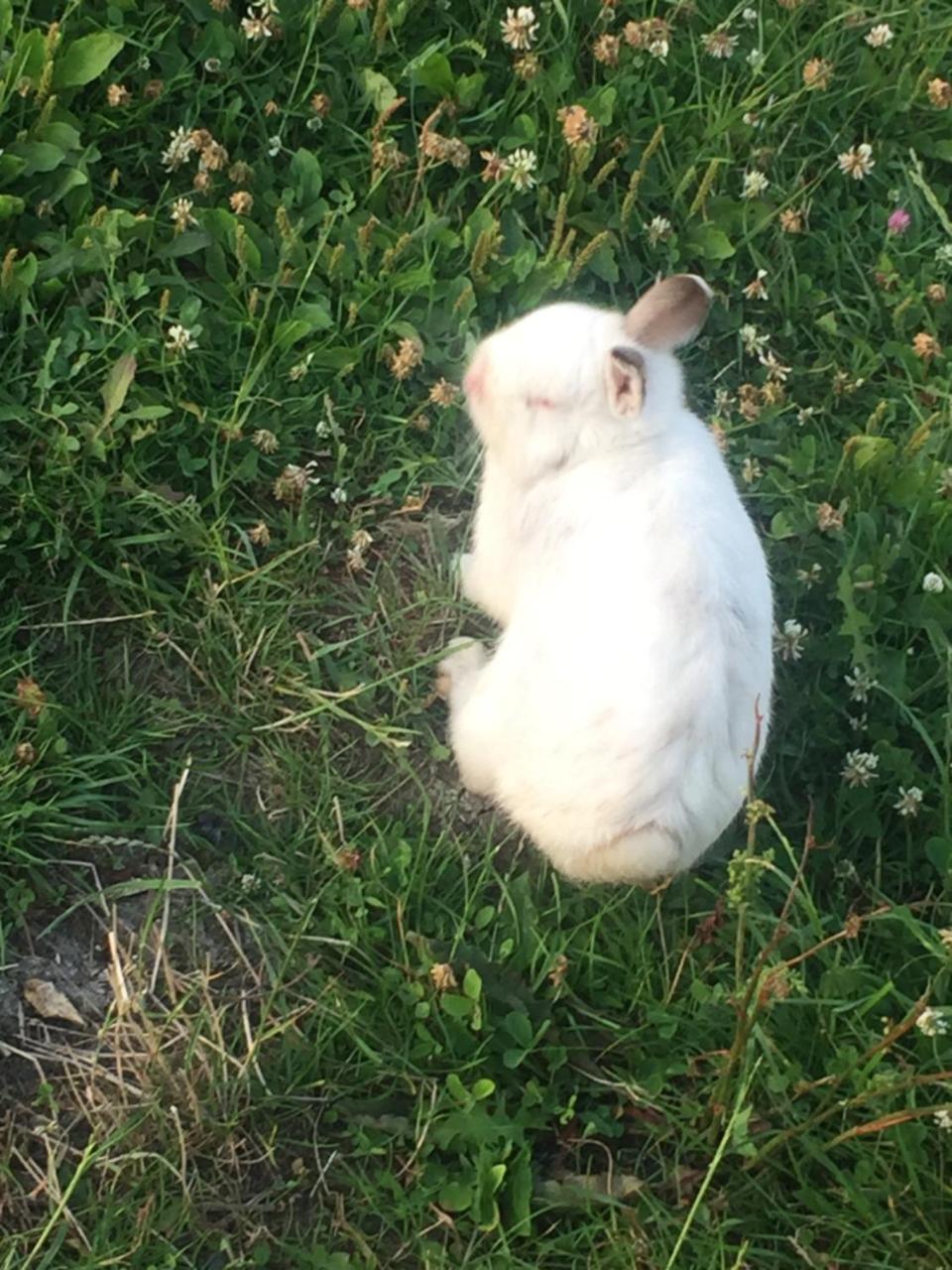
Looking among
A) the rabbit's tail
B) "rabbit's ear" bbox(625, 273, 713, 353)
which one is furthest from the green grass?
"rabbit's ear" bbox(625, 273, 713, 353)

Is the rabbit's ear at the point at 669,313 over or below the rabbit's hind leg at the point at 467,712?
over

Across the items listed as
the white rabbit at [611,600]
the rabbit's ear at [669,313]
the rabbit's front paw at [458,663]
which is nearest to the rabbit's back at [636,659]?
the white rabbit at [611,600]

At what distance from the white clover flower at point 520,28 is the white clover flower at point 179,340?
110 centimetres

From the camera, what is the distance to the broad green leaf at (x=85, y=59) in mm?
3098

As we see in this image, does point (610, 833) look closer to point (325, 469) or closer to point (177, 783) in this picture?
point (177, 783)

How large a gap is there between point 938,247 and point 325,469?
1641 millimetres

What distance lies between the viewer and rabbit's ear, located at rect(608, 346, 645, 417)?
256 cm

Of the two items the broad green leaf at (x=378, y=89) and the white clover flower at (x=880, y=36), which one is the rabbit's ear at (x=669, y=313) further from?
the white clover flower at (x=880, y=36)

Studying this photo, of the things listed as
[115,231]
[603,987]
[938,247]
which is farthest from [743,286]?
[603,987]

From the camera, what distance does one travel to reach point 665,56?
345 centimetres

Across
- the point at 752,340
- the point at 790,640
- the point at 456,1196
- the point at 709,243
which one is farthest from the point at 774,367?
the point at 456,1196

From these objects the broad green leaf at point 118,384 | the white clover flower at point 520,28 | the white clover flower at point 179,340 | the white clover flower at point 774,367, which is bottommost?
the white clover flower at point 774,367

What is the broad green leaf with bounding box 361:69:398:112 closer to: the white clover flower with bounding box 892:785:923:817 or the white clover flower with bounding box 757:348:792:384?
the white clover flower with bounding box 757:348:792:384

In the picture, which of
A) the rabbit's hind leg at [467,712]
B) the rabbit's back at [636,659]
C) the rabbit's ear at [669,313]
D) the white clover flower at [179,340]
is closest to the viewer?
the rabbit's back at [636,659]
